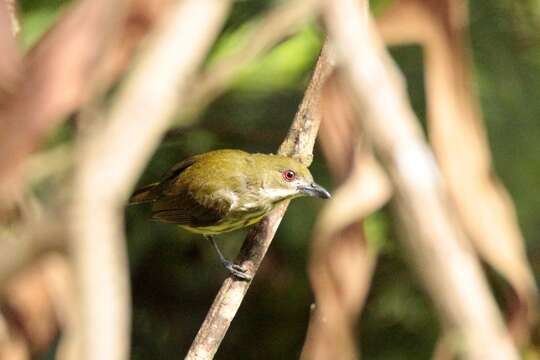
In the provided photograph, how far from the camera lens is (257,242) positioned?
2955 millimetres

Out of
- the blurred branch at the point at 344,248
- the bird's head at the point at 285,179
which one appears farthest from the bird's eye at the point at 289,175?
the blurred branch at the point at 344,248

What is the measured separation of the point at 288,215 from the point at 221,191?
32 centimetres

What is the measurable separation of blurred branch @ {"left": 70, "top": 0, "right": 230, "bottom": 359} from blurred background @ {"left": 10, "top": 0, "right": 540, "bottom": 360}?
8.56 ft

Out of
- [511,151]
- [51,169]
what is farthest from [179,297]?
[51,169]

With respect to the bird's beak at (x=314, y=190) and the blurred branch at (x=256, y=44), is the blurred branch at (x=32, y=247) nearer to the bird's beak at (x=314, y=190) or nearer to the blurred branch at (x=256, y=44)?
the blurred branch at (x=256, y=44)

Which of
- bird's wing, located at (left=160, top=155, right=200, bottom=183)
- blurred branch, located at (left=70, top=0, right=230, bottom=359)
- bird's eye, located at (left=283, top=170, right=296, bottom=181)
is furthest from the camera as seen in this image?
bird's wing, located at (left=160, top=155, right=200, bottom=183)

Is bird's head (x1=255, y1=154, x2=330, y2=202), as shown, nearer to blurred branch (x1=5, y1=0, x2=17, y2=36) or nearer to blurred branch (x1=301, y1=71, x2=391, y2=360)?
blurred branch (x1=5, y1=0, x2=17, y2=36)

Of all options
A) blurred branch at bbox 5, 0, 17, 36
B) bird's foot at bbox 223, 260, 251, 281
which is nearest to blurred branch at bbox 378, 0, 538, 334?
blurred branch at bbox 5, 0, 17, 36

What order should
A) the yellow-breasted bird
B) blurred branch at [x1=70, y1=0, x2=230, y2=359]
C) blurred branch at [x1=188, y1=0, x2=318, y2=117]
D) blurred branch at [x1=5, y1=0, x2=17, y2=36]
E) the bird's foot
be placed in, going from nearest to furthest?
blurred branch at [x1=70, y1=0, x2=230, y2=359] < blurred branch at [x1=188, y1=0, x2=318, y2=117] < blurred branch at [x1=5, y1=0, x2=17, y2=36] < the bird's foot < the yellow-breasted bird

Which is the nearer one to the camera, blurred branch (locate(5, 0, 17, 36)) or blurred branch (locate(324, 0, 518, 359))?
blurred branch (locate(324, 0, 518, 359))

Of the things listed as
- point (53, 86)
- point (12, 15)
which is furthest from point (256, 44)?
point (12, 15)

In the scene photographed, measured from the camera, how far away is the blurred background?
344 centimetres

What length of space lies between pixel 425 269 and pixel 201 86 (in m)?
0.26

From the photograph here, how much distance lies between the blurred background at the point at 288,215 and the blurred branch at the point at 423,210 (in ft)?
8.68
